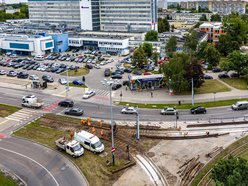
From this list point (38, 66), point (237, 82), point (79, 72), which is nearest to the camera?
point (237, 82)

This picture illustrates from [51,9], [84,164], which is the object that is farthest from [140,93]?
[51,9]

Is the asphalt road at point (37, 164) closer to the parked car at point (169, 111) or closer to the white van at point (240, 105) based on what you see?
the parked car at point (169, 111)

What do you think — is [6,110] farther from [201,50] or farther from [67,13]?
[67,13]

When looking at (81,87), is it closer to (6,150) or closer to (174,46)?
(6,150)

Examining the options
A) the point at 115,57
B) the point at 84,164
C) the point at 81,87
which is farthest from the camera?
the point at 115,57

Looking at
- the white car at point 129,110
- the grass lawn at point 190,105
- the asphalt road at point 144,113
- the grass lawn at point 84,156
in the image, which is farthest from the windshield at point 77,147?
the grass lawn at point 190,105

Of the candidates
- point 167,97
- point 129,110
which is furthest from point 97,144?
point 167,97

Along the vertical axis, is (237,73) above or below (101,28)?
below

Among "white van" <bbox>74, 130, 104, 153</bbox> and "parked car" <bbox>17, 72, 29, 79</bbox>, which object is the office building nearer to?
"parked car" <bbox>17, 72, 29, 79</bbox>
